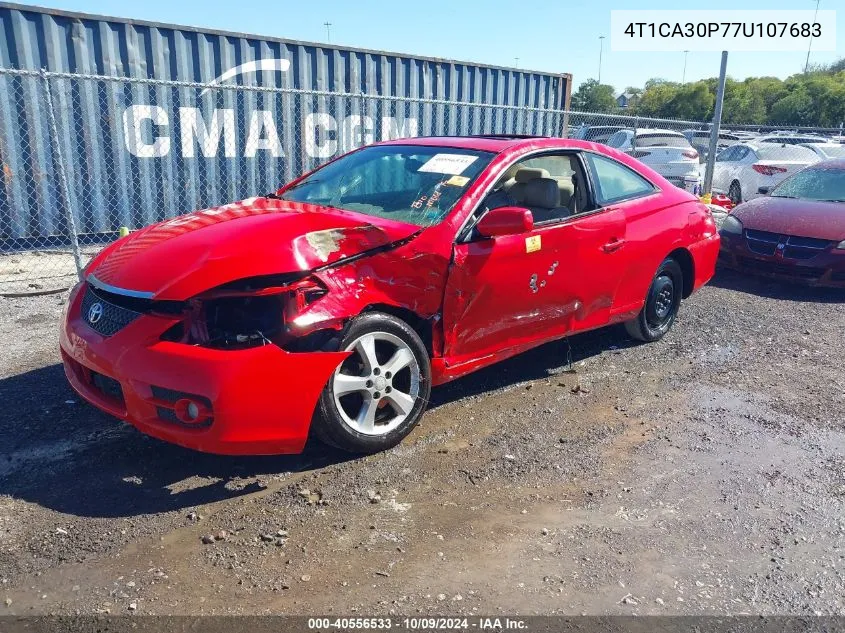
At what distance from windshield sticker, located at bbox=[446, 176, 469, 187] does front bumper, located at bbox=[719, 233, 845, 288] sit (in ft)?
16.3

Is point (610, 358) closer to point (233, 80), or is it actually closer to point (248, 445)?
point (248, 445)

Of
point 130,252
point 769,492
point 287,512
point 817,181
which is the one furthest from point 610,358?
point 817,181

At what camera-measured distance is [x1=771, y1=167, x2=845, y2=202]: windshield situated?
8.23 meters

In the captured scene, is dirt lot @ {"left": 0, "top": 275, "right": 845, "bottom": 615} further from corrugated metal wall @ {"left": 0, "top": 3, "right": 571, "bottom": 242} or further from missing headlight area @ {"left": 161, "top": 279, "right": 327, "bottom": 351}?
corrugated metal wall @ {"left": 0, "top": 3, "right": 571, "bottom": 242}

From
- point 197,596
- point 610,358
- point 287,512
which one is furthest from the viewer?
point 610,358

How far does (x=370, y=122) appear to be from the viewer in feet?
35.3

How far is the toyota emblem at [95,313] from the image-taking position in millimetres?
3424

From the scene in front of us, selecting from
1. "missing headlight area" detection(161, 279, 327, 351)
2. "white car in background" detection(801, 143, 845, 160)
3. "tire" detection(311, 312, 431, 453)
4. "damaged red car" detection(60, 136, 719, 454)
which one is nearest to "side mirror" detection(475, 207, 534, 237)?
"damaged red car" detection(60, 136, 719, 454)

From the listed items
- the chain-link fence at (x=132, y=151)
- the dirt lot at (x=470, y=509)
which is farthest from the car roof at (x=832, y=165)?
the dirt lot at (x=470, y=509)

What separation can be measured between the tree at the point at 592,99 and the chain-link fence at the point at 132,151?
53.2 metres

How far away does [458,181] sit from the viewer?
163 inches

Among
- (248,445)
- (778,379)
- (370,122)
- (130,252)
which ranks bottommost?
(778,379)

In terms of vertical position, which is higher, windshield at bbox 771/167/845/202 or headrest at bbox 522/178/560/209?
headrest at bbox 522/178/560/209

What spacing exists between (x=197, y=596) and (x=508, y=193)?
304 centimetres
